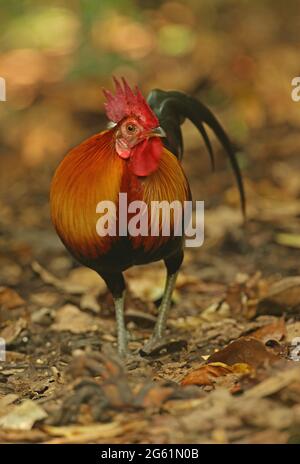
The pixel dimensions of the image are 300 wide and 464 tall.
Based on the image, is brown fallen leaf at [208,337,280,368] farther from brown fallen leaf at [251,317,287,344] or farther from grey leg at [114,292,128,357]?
grey leg at [114,292,128,357]

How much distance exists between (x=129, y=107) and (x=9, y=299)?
5.37 feet

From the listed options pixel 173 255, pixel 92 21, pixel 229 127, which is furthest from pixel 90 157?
pixel 92 21

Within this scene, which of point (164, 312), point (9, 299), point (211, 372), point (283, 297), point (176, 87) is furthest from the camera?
point (176, 87)

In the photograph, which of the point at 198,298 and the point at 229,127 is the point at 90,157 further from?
the point at 229,127

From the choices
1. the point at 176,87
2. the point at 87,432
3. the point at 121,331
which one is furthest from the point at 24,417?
the point at 176,87

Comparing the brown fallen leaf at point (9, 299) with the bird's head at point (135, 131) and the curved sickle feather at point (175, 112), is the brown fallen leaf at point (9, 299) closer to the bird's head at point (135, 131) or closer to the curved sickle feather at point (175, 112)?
the curved sickle feather at point (175, 112)

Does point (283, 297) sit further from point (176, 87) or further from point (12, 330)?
point (176, 87)

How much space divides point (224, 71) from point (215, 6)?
7.55 feet

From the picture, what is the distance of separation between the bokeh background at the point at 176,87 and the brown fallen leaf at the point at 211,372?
1728 mm

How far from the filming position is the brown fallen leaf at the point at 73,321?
4234mm

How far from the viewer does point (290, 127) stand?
23.6ft

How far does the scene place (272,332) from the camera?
12.4 feet

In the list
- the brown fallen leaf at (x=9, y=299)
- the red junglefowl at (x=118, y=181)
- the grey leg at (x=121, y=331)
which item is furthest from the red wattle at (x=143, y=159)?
the brown fallen leaf at (x=9, y=299)
